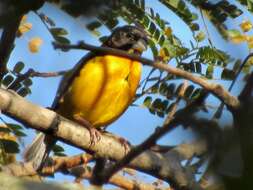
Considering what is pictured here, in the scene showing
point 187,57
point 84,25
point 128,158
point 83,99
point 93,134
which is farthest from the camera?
point 83,99

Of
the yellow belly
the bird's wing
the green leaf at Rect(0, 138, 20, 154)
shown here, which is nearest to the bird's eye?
the yellow belly

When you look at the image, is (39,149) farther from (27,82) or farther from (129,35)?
(129,35)

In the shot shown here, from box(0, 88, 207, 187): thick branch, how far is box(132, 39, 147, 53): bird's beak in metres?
1.51

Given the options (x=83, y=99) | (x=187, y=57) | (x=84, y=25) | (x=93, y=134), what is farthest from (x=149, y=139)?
(x=83, y=99)

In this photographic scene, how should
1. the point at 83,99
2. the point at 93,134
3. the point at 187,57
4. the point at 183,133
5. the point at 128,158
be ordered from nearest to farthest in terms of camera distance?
the point at 183,133
the point at 128,158
the point at 93,134
the point at 187,57
the point at 83,99

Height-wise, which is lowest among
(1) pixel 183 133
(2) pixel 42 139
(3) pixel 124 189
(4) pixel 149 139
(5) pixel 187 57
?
(2) pixel 42 139

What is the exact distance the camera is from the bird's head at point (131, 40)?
4.49 m

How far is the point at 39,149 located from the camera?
4395 millimetres

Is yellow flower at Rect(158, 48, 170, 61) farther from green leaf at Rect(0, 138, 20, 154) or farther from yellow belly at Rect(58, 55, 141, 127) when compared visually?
green leaf at Rect(0, 138, 20, 154)

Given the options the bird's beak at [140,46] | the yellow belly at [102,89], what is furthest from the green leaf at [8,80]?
the bird's beak at [140,46]

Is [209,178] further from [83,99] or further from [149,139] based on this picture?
[83,99]

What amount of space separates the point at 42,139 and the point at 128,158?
11.7 ft

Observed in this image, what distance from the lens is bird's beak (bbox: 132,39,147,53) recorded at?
450 centimetres

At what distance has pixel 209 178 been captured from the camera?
2.10 feet
